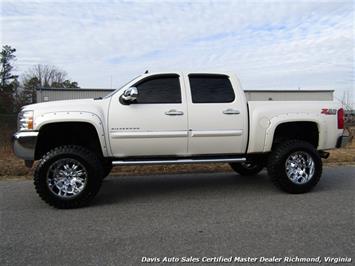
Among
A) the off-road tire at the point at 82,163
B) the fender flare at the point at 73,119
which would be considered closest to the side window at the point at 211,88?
the fender flare at the point at 73,119

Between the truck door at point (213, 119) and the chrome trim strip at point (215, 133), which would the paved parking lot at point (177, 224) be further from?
the chrome trim strip at point (215, 133)

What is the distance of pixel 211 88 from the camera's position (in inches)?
262

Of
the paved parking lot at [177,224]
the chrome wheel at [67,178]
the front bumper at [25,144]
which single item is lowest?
the paved parking lot at [177,224]

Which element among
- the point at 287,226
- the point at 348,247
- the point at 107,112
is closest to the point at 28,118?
the point at 107,112

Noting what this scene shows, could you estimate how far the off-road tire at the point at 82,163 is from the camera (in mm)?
5762

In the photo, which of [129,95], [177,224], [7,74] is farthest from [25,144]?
[7,74]

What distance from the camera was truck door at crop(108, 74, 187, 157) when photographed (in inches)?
242

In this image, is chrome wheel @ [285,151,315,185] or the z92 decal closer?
chrome wheel @ [285,151,315,185]

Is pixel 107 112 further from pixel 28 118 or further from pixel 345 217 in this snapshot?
pixel 345 217

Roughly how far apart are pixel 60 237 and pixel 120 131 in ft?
6.82

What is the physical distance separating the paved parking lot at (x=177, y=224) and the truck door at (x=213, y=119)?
0.83 meters

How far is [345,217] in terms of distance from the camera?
203 inches

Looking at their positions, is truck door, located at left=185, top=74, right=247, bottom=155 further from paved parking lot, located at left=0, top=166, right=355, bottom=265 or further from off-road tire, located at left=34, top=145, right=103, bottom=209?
off-road tire, located at left=34, top=145, right=103, bottom=209

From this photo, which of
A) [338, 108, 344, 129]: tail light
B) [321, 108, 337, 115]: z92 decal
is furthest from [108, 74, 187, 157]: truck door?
[338, 108, 344, 129]: tail light
